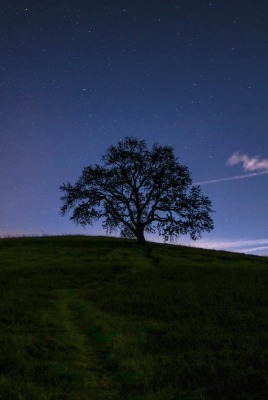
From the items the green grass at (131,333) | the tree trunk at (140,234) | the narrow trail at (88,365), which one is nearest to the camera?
the narrow trail at (88,365)

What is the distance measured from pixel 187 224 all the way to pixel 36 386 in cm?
4312

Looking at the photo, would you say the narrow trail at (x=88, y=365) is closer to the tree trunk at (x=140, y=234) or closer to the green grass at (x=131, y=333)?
the green grass at (x=131, y=333)

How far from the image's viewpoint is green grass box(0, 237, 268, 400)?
10.6 metres

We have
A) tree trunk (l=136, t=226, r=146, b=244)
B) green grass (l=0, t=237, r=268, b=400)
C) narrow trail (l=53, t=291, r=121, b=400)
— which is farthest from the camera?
tree trunk (l=136, t=226, r=146, b=244)

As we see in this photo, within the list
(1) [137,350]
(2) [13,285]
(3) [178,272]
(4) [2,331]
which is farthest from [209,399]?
(3) [178,272]

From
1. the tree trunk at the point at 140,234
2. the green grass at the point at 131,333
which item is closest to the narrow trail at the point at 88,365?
the green grass at the point at 131,333

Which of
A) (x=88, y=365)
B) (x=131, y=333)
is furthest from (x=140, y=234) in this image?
(x=88, y=365)

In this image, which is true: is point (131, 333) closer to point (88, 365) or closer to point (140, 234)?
point (88, 365)

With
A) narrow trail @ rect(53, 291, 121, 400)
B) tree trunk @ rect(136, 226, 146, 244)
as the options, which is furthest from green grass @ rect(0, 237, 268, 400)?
tree trunk @ rect(136, 226, 146, 244)

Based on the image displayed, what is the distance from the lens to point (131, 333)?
53.0ft

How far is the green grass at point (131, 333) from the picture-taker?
1061 centimetres

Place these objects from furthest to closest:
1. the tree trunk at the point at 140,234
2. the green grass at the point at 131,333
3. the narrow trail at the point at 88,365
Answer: the tree trunk at the point at 140,234
the green grass at the point at 131,333
the narrow trail at the point at 88,365

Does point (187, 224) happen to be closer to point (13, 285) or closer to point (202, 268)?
point (202, 268)

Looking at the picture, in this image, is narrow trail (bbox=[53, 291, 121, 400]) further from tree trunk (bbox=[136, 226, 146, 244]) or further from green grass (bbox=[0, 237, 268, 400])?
tree trunk (bbox=[136, 226, 146, 244])
